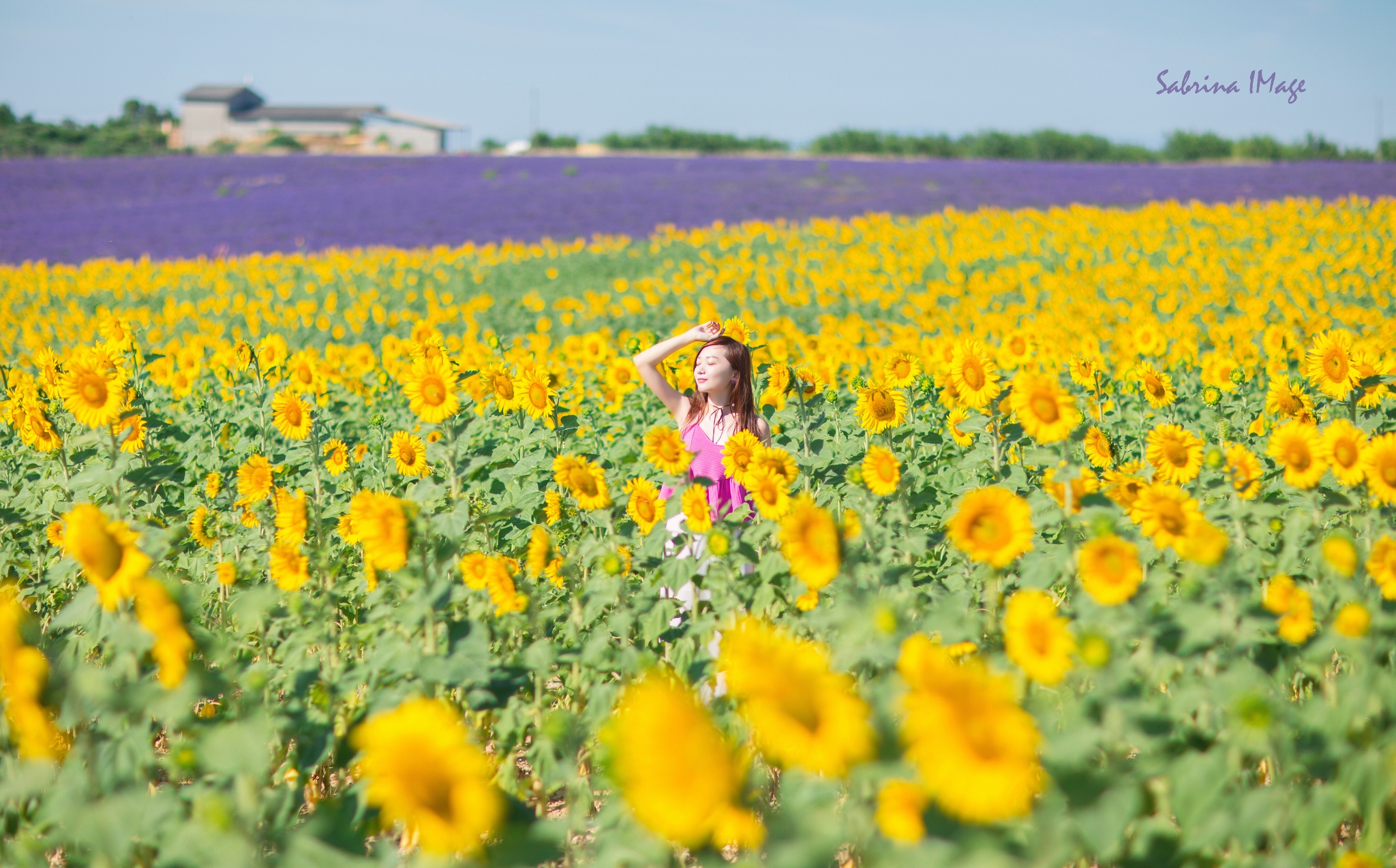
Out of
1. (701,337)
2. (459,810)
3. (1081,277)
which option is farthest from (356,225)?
(459,810)

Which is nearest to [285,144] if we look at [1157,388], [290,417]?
[290,417]

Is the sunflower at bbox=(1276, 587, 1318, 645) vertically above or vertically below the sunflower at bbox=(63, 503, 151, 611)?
below

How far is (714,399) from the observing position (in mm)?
4027

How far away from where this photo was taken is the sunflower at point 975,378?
9.80 feet

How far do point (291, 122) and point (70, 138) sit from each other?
19.3m

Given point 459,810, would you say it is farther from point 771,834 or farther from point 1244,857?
point 1244,857

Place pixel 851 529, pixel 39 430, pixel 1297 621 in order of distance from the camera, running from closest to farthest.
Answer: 1. pixel 1297 621
2. pixel 851 529
3. pixel 39 430

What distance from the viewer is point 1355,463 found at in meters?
2.37

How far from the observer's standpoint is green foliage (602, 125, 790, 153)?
44.3 metres

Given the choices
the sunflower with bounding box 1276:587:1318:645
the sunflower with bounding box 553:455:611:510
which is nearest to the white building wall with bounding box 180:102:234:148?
the sunflower with bounding box 553:455:611:510

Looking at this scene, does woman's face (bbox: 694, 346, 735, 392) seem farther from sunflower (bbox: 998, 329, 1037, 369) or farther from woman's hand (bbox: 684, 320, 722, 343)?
sunflower (bbox: 998, 329, 1037, 369)

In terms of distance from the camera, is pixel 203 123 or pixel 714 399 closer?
pixel 714 399

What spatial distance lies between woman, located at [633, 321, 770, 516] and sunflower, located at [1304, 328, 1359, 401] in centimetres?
184

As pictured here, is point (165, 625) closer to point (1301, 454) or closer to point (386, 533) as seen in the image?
point (386, 533)
